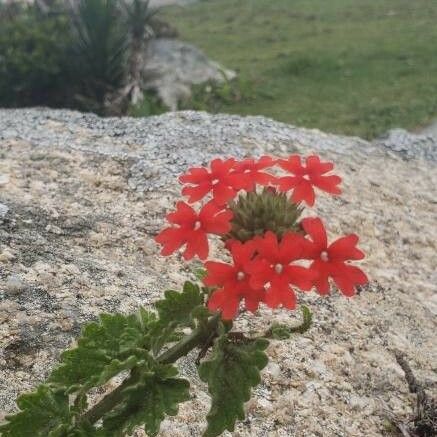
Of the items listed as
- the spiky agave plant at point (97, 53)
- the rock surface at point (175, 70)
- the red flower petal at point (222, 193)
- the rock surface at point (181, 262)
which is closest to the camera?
the red flower petal at point (222, 193)

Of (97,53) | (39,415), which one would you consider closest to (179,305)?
(39,415)

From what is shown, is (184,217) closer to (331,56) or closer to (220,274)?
(220,274)

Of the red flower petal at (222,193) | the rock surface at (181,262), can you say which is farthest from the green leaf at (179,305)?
the rock surface at (181,262)

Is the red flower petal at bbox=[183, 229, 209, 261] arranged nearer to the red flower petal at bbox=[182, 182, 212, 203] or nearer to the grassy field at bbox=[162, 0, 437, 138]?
the red flower petal at bbox=[182, 182, 212, 203]

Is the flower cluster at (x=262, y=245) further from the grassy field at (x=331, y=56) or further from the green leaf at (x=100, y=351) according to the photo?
the grassy field at (x=331, y=56)

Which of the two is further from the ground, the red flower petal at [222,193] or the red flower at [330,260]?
the red flower petal at [222,193]

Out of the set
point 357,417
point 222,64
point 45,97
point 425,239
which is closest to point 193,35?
point 222,64
